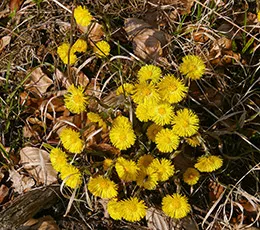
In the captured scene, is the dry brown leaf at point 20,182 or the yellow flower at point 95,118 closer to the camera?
the yellow flower at point 95,118

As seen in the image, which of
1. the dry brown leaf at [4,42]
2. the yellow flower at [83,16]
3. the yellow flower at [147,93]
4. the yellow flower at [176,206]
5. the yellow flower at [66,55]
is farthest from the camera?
the dry brown leaf at [4,42]

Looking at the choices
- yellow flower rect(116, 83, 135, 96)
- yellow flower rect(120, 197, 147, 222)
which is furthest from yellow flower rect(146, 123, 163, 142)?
yellow flower rect(120, 197, 147, 222)

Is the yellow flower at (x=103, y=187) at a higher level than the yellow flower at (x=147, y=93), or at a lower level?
lower

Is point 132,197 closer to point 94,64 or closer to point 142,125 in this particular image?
point 142,125

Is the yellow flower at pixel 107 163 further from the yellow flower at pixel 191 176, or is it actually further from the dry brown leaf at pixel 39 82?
the dry brown leaf at pixel 39 82

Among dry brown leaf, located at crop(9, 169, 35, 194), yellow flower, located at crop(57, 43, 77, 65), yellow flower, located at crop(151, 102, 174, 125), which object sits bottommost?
dry brown leaf, located at crop(9, 169, 35, 194)

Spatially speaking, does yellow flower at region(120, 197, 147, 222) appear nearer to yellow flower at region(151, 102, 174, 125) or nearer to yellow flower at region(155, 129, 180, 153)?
yellow flower at region(155, 129, 180, 153)

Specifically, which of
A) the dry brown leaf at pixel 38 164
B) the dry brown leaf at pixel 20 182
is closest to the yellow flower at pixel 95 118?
the dry brown leaf at pixel 38 164
